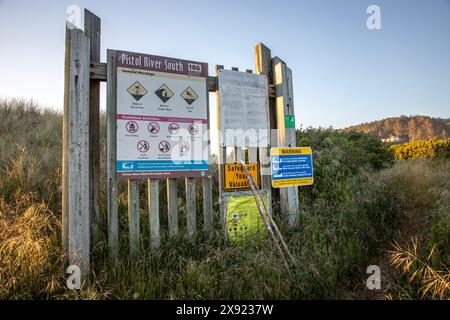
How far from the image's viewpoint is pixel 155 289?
2.68 m

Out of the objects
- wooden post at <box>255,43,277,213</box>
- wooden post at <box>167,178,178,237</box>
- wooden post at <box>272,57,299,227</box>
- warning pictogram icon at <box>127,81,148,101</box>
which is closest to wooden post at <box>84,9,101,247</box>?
warning pictogram icon at <box>127,81,148,101</box>

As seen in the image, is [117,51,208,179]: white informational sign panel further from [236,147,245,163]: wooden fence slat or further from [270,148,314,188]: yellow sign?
[270,148,314,188]: yellow sign

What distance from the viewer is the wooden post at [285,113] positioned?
4.43 metres

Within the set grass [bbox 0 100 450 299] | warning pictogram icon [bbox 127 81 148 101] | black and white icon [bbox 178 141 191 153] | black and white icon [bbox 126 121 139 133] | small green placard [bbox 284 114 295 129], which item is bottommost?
grass [bbox 0 100 450 299]

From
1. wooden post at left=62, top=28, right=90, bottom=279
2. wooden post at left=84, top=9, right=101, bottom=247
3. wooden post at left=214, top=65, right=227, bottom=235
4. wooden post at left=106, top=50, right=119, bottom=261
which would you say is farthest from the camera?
wooden post at left=214, top=65, right=227, bottom=235

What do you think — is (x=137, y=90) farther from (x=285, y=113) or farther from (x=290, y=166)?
(x=290, y=166)

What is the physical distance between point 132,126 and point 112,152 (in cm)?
40

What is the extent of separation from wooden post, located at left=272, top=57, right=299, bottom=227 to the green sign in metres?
0.61

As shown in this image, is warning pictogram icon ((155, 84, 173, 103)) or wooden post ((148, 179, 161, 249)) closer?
wooden post ((148, 179, 161, 249))

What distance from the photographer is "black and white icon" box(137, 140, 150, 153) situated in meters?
3.45

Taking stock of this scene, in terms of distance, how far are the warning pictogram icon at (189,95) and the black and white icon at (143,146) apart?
0.83 m

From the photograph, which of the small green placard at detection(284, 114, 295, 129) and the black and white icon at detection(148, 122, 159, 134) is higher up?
the small green placard at detection(284, 114, 295, 129)

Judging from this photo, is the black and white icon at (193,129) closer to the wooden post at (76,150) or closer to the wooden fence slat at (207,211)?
the wooden fence slat at (207,211)
